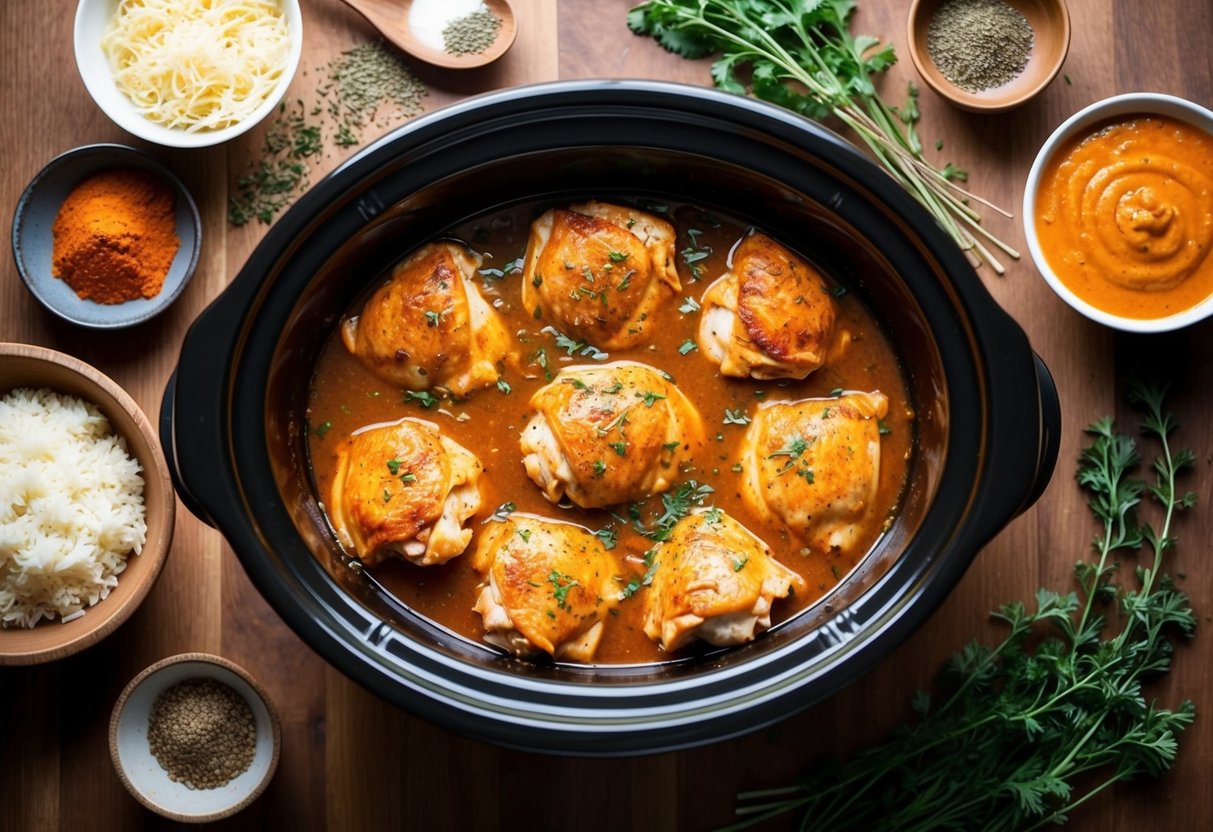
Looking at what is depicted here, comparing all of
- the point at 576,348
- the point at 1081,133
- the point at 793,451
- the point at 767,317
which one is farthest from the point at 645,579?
the point at 1081,133

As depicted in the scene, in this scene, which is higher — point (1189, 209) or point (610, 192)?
point (1189, 209)

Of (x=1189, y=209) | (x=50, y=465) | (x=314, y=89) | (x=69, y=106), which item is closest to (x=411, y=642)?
(x=50, y=465)

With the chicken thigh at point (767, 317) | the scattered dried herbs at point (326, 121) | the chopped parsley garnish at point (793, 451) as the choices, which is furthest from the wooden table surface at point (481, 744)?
the chopped parsley garnish at point (793, 451)

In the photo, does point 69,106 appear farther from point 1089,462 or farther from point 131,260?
point 1089,462

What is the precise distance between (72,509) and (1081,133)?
3097 mm

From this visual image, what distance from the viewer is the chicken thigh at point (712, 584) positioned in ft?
9.69

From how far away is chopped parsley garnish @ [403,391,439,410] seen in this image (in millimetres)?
3178

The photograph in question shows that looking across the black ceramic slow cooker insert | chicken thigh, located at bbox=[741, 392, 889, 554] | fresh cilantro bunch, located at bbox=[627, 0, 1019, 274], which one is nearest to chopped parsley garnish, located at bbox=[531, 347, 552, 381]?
the black ceramic slow cooker insert

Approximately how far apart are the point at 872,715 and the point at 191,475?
207 cm

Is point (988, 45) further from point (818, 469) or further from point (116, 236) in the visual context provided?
point (116, 236)

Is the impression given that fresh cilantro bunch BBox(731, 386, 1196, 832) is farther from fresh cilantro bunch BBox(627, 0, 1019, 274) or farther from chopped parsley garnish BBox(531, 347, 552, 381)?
chopped parsley garnish BBox(531, 347, 552, 381)

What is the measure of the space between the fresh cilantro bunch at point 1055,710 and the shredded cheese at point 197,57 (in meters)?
2.57

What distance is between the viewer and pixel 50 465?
3154 mm

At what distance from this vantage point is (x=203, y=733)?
126 inches
